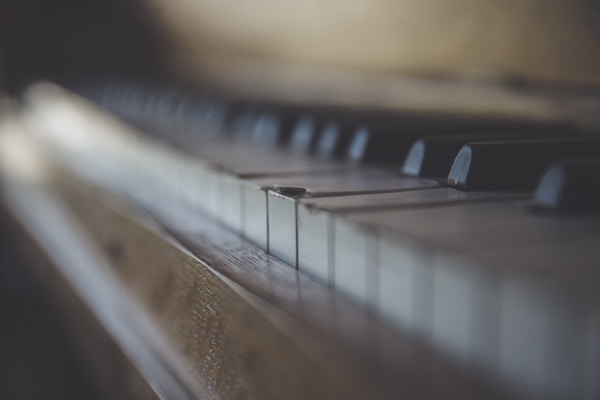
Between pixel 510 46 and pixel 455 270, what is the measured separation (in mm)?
599

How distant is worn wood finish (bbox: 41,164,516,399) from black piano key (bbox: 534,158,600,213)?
169 mm

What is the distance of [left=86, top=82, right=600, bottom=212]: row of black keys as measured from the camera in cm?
50

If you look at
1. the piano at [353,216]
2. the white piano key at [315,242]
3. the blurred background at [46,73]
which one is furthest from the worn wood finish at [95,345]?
the white piano key at [315,242]

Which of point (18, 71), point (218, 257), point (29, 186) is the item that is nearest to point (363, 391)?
point (218, 257)

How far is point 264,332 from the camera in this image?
1.56ft

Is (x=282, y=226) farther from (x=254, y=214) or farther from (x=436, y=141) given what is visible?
(x=436, y=141)

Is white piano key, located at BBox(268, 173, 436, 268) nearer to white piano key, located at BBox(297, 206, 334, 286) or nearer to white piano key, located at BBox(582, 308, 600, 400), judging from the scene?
white piano key, located at BBox(297, 206, 334, 286)

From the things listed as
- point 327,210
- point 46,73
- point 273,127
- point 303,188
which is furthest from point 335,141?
point 46,73

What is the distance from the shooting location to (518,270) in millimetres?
345

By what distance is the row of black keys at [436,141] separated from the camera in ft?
1.63

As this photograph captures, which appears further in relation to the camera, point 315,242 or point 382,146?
point 382,146

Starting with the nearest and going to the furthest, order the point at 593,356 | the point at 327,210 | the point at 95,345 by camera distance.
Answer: the point at 593,356 < the point at 327,210 < the point at 95,345

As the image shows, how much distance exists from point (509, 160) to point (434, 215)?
0.16 m

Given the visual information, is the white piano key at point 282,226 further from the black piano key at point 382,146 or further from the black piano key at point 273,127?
the black piano key at point 273,127
